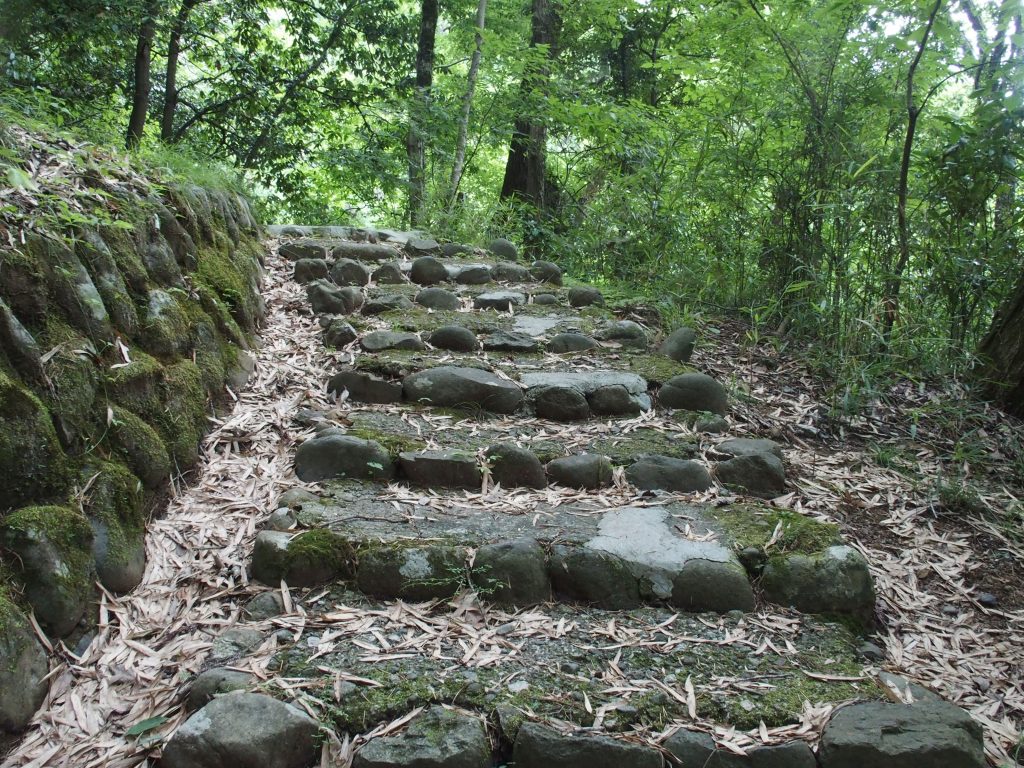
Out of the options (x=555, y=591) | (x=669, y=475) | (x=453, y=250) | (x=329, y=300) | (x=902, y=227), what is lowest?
(x=555, y=591)

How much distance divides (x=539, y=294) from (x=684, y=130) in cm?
197

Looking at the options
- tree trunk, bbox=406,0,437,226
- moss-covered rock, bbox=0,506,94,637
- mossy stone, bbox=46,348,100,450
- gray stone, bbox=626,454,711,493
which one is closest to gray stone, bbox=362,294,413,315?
gray stone, bbox=626,454,711,493

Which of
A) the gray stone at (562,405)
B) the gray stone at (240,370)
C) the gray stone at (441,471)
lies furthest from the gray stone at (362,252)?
the gray stone at (441,471)

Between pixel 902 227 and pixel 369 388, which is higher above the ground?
pixel 902 227

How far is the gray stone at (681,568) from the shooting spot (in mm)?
2250

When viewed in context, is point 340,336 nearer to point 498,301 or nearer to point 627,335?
point 498,301

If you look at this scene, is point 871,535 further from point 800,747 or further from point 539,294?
A: point 539,294

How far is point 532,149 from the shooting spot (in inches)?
323

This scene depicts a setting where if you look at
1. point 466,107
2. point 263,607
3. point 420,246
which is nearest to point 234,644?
point 263,607

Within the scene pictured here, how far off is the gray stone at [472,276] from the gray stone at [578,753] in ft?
12.4

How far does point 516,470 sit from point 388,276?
2545 millimetres

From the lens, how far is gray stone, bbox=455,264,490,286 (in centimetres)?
512

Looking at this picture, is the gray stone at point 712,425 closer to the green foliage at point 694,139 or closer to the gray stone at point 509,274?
the green foliage at point 694,139

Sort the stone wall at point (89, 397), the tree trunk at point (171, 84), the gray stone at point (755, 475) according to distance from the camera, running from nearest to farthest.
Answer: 1. the stone wall at point (89, 397)
2. the gray stone at point (755, 475)
3. the tree trunk at point (171, 84)
